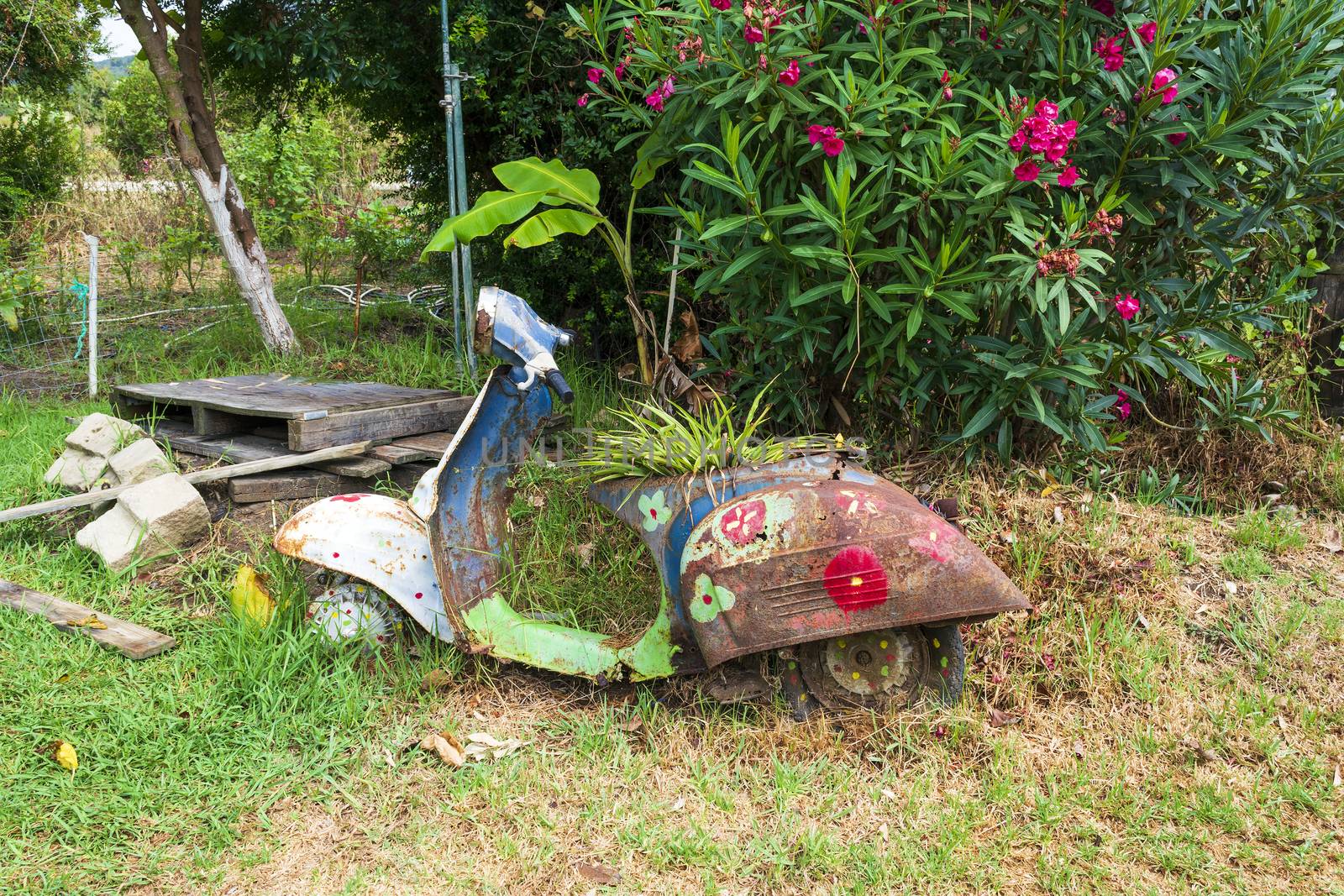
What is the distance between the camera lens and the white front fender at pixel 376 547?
10.3 feet

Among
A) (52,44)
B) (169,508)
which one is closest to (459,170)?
(169,508)

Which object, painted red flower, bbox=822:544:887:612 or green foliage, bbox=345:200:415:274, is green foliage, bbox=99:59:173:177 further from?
painted red flower, bbox=822:544:887:612

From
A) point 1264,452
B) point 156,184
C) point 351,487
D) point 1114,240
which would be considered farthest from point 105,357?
point 1264,452

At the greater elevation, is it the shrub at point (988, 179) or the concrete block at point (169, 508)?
the shrub at point (988, 179)

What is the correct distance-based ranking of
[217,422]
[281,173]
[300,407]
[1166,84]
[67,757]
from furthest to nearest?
[281,173] → [217,422] → [300,407] → [1166,84] → [67,757]

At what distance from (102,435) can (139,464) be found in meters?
0.39

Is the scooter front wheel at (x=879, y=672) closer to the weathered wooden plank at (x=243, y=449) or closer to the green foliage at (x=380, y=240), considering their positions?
the weathered wooden plank at (x=243, y=449)

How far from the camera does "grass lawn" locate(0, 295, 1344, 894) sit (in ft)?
8.47

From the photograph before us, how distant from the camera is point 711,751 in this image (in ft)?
9.86

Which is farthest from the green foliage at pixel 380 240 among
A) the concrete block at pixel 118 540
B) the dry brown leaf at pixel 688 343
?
the concrete block at pixel 118 540

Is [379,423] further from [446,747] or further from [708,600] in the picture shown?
[708,600]

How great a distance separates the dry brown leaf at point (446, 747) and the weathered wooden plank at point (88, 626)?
1100mm

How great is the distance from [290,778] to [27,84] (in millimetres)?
8076

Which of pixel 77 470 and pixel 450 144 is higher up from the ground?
pixel 450 144
